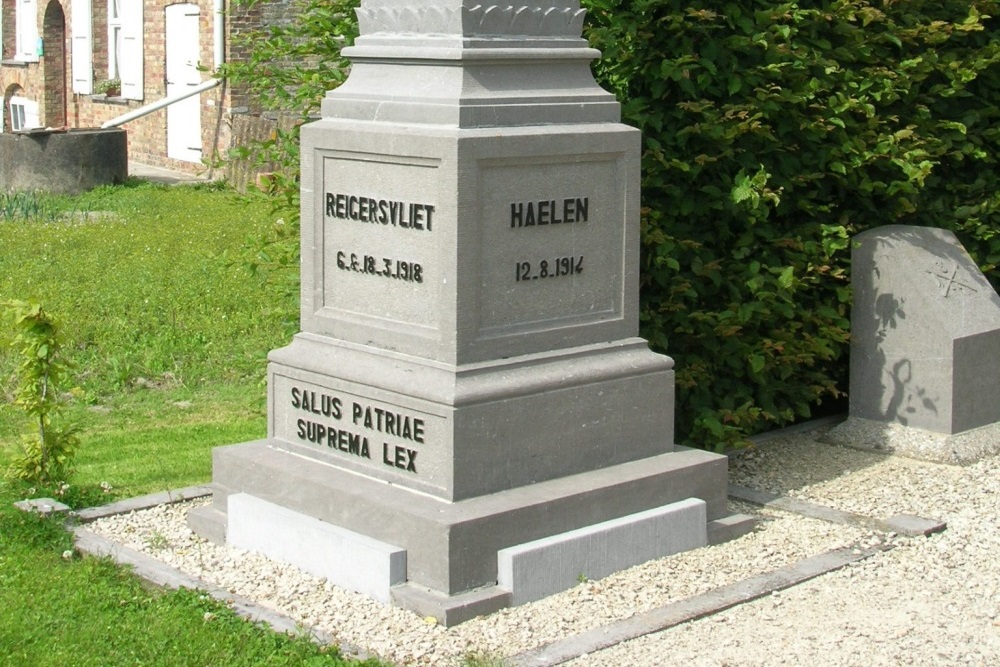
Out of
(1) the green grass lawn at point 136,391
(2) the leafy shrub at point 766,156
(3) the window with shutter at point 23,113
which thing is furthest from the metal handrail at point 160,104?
(2) the leafy shrub at point 766,156

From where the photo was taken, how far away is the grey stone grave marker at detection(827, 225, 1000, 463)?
7324 millimetres

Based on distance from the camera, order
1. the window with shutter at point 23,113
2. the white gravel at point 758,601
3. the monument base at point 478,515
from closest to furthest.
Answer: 1. the white gravel at point 758,601
2. the monument base at point 478,515
3. the window with shutter at point 23,113

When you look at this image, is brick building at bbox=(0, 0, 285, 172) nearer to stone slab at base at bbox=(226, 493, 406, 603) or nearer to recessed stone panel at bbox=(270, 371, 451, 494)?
recessed stone panel at bbox=(270, 371, 451, 494)

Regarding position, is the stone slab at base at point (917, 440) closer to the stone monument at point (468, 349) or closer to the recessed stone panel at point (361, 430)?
the stone monument at point (468, 349)

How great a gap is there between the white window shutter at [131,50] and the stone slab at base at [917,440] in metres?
16.5

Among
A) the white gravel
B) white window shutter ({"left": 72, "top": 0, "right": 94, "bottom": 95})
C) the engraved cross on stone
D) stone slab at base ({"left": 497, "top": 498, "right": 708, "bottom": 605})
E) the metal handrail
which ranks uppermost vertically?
white window shutter ({"left": 72, "top": 0, "right": 94, "bottom": 95})

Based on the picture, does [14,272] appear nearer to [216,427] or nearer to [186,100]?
[216,427]

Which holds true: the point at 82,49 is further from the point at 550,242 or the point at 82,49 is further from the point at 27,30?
the point at 550,242

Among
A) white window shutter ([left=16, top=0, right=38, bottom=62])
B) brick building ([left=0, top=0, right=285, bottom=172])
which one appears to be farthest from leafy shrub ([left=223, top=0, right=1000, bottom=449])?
white window shutter ([left=16, top=0, right=38, bottom=62])

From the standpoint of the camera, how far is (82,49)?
24.1 meters

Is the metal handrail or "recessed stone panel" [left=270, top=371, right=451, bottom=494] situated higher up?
the metal handrail

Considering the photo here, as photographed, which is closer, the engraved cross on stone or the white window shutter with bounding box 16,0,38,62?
the engraved cross on stone

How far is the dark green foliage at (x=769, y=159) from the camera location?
6859 millimetres

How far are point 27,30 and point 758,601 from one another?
77.3 ft
